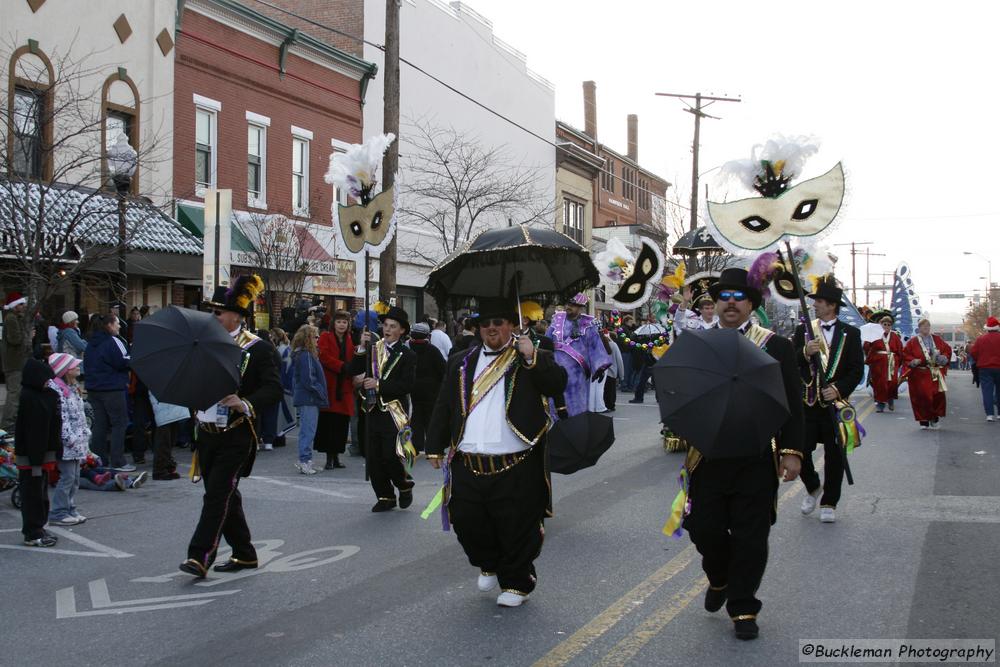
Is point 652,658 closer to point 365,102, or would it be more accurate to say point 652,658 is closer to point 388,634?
point 388,634

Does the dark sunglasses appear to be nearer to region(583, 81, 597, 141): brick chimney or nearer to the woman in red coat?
the woman in red coat

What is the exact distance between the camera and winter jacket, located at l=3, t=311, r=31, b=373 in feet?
36.6

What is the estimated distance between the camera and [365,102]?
27250 mm

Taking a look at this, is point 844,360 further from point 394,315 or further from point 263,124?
point 263,124

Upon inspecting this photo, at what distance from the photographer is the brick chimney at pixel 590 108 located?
49.8 m

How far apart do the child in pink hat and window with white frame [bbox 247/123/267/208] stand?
14.8m

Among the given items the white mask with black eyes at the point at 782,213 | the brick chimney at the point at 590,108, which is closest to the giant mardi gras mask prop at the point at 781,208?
the white mask with black eyes at the point at 782,213

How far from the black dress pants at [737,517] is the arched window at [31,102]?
9394 millimetres

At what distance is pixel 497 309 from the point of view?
6051 mm

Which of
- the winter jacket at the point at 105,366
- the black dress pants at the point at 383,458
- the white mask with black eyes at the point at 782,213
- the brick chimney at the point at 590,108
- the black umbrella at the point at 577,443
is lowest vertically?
the black dress pants at the point at 383,458

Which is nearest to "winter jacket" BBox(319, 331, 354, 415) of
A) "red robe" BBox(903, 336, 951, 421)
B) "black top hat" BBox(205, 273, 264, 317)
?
"black top hat" BBox(205, 273, 264, 317)

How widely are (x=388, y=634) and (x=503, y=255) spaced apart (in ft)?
7.45

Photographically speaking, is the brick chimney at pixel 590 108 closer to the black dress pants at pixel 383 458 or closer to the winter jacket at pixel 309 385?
the winter jacket at pixel 309 385

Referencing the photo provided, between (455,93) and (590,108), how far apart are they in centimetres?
1853
